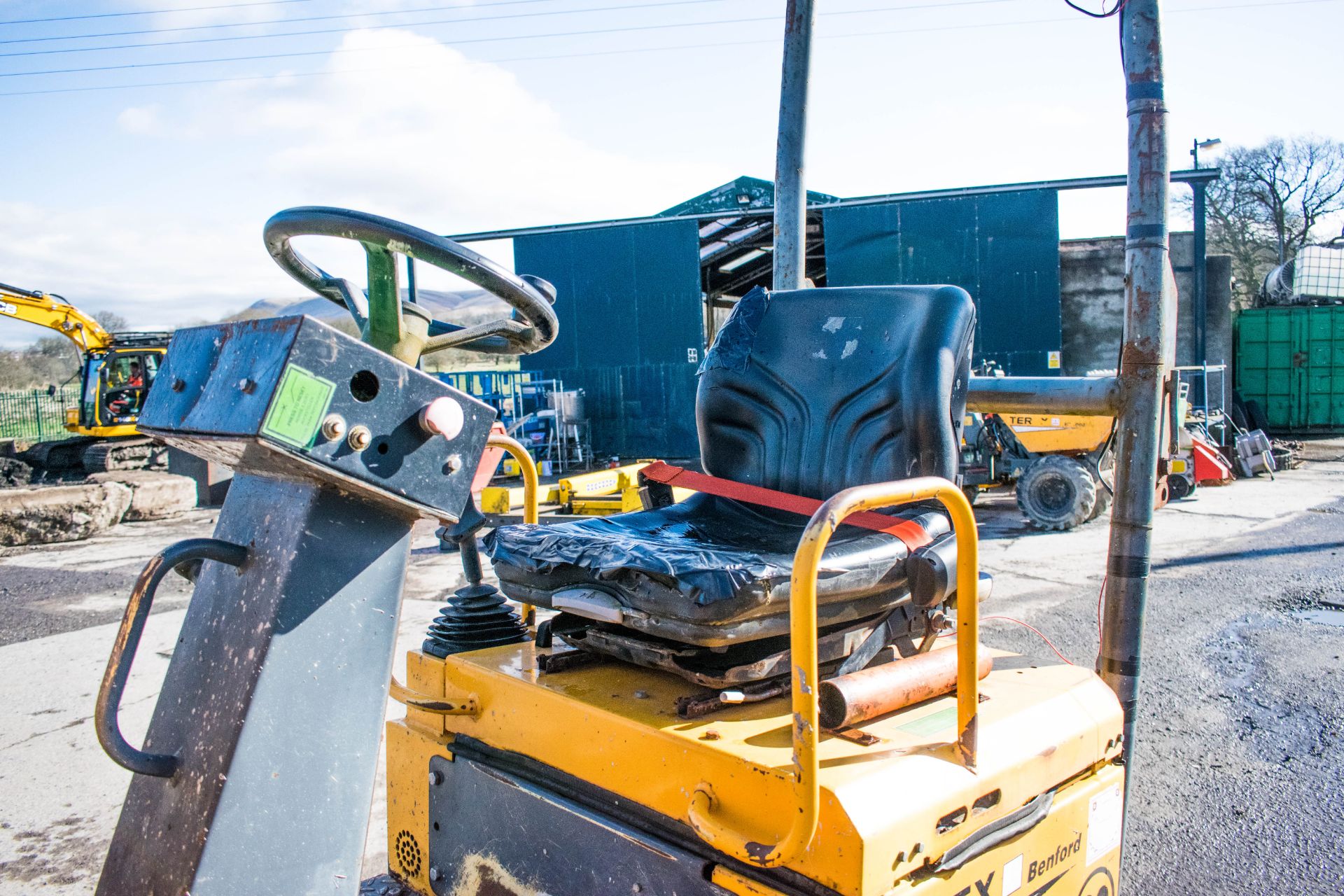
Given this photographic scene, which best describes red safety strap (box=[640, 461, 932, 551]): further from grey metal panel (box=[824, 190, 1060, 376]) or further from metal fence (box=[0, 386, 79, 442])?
metal fence (box=[0, 386, 79, 442])

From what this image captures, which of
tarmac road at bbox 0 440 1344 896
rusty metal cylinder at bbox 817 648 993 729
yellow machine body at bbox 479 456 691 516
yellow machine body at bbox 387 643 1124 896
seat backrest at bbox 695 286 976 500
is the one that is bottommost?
tarmac road at bbox 0 440 1344 896

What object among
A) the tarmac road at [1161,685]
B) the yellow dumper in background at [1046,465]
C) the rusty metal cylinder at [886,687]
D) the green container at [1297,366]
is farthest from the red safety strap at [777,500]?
the green container at [1297,366]

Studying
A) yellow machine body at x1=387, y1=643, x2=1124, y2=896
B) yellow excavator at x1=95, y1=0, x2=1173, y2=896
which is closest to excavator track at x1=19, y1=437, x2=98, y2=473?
yellow machine body at x1=387, y1=643, x2=1124, y2=896

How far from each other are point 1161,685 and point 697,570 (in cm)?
384

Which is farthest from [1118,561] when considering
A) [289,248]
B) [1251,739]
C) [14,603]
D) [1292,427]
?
[1292,427]

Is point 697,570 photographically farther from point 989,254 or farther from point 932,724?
point 989,254

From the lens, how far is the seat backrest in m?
2.28

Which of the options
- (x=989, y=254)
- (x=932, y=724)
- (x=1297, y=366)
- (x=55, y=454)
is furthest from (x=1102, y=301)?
(x=55, y=454)

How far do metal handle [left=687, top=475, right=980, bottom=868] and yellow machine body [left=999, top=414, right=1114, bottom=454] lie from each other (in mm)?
7804

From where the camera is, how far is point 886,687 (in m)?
1.77

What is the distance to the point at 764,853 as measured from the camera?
58.0 inches

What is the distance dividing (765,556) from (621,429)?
1555 centimetres

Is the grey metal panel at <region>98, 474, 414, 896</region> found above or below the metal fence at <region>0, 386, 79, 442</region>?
above

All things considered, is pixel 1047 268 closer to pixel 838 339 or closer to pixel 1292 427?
pixel 1292 427
